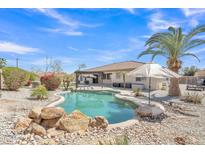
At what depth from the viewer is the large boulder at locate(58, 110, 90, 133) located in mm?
6543

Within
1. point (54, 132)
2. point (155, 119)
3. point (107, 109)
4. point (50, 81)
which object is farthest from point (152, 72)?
point (50, 81)

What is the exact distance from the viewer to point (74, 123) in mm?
6684

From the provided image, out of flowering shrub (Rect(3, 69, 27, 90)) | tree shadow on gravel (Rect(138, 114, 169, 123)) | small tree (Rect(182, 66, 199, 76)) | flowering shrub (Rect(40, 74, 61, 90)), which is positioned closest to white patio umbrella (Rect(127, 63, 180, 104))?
tree shadow on gravel (Rect(138, 114, 169, 123))

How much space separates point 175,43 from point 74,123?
41.4 ft

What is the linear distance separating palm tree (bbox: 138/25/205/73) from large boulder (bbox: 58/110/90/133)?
11876 millimetres

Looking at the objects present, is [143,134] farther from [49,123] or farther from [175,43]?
[175,43]

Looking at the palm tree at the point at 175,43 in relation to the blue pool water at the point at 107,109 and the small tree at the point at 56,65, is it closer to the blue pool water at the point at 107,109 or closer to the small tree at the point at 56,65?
the blue pool water at the point at 107,109

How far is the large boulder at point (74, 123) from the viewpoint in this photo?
21.5 feet

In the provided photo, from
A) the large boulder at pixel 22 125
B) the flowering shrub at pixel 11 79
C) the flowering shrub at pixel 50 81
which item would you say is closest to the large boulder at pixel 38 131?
the large boulder at pixel 22 125

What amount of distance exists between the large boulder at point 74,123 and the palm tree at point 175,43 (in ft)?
39.0

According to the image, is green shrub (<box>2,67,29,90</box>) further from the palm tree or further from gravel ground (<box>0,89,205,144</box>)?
the palm tree

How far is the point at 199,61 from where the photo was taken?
17531 millimetres
